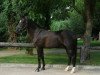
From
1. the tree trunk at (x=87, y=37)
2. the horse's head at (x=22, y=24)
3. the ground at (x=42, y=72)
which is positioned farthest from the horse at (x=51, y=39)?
the tree trunk at (x=87, y=37)

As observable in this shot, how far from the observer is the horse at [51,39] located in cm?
1260

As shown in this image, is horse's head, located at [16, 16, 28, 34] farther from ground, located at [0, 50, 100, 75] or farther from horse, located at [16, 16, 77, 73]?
ground, located at [0, 50, 100, 75]

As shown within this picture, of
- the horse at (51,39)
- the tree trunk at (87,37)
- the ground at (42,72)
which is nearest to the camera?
the ground at (42,72)

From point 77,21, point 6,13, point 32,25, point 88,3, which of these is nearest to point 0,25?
point 6,13

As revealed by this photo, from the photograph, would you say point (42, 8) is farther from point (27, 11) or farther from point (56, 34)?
point (56, 34)

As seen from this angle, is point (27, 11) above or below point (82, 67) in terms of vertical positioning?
above

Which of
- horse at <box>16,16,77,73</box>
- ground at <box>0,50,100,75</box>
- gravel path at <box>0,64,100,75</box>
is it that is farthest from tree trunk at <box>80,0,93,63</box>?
horse at <box>16,16,77,73</box>

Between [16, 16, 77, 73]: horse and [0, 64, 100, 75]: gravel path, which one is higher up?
[16, 16, 77, 73]: horse

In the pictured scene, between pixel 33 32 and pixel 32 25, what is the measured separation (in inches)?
12.3

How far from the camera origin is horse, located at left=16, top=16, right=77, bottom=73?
1260cm

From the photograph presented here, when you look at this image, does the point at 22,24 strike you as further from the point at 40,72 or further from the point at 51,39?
the point at 40,72

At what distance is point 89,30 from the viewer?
1593 cm

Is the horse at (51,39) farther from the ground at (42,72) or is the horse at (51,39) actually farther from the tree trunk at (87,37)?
the tree trunk at (87,37)

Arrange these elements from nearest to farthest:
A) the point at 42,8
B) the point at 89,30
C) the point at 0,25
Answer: the point at 89,30 < the point at 42,8 < the point at 0,25
